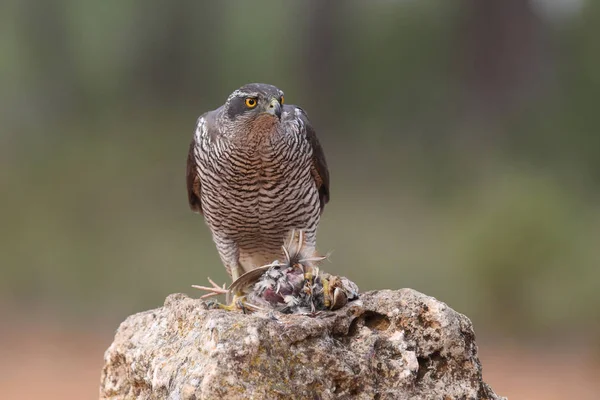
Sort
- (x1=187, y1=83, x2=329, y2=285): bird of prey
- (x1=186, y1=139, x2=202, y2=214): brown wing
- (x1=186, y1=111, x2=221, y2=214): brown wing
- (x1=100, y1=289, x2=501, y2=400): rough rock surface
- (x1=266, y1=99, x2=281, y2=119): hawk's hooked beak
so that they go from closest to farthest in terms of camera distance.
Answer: (x1=100, y1=289, x2=501, y2=400): rough rock surface
(x1=266, y1=99, x2=281, y2=119): hawk's hooked beak
(x1=187, y1=83, x2=329, y2=285): bird of prey
(x1=186, y1=111, x2=221, y2=214): brown wing
(x1=186, y1=139, x2=202, y2=214): brown wing

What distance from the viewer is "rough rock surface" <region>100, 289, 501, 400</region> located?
1827 mm

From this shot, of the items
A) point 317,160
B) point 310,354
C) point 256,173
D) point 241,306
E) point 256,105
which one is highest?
point 317,160

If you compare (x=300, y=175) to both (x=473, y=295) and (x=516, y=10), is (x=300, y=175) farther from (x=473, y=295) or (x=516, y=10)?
(x=516, y=10)

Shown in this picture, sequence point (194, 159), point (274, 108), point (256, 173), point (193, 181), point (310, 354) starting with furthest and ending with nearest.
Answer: point (193, 181) < point (194, 159) < point (256, 173) < point (274, 108) < point (310, 354)

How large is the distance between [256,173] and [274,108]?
1.37 feet

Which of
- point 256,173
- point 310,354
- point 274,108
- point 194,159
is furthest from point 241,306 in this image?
point 194,159

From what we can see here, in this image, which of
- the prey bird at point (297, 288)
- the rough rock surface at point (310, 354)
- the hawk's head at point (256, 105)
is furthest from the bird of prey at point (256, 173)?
the rough rock surface at point (310, 354)

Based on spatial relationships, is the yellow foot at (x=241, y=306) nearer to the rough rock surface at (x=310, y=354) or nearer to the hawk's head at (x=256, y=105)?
the rough rock surface at (x=310, y=354)

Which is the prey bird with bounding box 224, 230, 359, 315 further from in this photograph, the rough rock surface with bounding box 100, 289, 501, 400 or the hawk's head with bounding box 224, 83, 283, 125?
the hawk's head with bounding box 224, 83, 283, 125

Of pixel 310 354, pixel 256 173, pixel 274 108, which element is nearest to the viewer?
pixel 310 354

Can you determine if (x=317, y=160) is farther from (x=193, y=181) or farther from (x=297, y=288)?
(x=297, y=288)

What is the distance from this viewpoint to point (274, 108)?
9.45 ft

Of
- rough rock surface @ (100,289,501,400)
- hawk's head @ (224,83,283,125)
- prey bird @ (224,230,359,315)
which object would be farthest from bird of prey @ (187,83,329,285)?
rough rock surface @ (100,289,501,400)

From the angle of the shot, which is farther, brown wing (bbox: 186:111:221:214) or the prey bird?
brown wing (bbox: 186:111:221:214)
